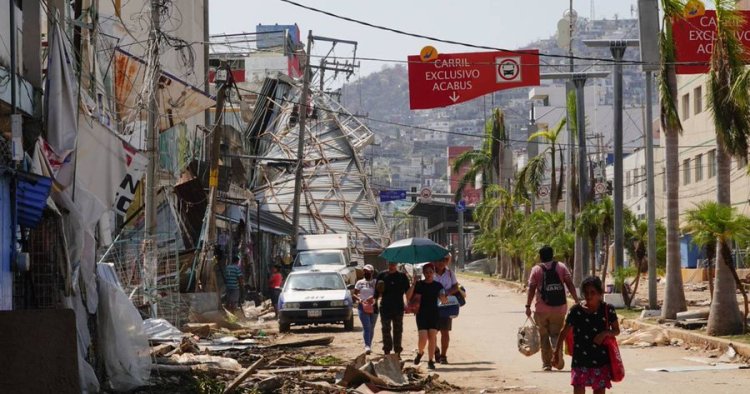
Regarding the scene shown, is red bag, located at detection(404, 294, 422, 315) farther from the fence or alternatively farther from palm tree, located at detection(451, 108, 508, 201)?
palm tree, located at detection(451, 108, 508, 201)

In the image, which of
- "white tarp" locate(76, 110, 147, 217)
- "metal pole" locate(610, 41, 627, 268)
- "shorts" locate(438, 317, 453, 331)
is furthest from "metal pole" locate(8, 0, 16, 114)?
"metal pole" locate(610, 41, 627, 268)

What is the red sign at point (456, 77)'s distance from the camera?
100.0 feet

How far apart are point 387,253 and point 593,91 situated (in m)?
103

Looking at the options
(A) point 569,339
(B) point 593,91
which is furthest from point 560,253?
(B) point 593,91

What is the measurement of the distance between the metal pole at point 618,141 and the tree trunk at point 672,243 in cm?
439

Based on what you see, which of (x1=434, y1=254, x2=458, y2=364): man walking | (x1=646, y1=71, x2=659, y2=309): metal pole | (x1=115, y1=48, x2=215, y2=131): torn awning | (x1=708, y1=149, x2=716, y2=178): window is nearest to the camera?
(x1=434, y1=254, x2=458, y2=364): man walking

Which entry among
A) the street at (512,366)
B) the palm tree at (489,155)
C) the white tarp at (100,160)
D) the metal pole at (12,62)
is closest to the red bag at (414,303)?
the street at (512,366)

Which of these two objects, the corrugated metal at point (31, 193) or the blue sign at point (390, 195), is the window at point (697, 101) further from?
the corrugated metal at point (31, 193)

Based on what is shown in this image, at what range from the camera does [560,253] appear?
46875 millimetres

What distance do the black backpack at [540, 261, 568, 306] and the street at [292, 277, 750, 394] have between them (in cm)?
101

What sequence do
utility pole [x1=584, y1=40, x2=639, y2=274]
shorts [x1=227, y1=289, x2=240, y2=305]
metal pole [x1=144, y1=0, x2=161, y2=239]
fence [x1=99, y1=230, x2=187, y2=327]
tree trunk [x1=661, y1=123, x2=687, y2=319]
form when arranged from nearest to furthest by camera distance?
1. fence [x1=99, y1=230, x2=187, y2=327]
2. metal pole [x1=144, y1=0, x2=161, y2=239]
3. tree trunk [x1=661, y1=123, x2=687, y2=319]
4. utility pole [x1=584, y1=40, x2=639, y2=274]
5. shorts [x1=227, y1=289, x2=240, y2=305]

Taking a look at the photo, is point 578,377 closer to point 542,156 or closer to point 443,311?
point 443,311

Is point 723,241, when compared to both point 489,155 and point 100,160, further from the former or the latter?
point 489,155

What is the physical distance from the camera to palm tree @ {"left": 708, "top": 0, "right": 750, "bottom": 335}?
2322 cm
